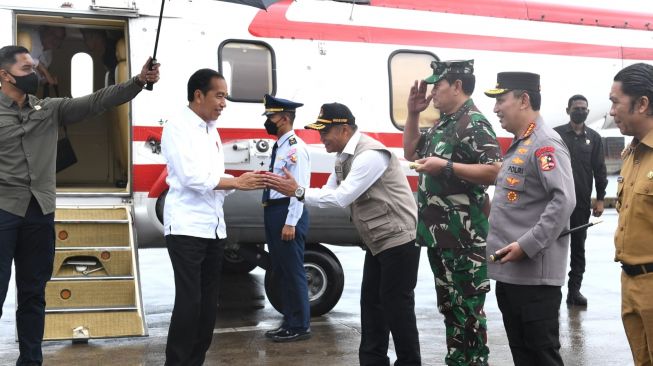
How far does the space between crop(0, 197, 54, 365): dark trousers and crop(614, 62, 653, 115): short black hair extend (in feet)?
11.0

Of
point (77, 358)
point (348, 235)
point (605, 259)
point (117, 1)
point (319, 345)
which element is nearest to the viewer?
point (77, 358)

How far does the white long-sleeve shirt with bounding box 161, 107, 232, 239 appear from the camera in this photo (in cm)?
513

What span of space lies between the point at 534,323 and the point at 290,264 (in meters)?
3.03

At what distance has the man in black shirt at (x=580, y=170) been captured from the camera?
8203mm

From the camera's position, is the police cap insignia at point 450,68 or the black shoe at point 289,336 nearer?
the police cap insignia at point 450,68

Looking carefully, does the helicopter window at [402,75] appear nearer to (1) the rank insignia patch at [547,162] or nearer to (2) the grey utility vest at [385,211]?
(2) the grey utility vest at [385,211]

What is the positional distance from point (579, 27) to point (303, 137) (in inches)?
130

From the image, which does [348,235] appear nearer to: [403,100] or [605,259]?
[403,100]

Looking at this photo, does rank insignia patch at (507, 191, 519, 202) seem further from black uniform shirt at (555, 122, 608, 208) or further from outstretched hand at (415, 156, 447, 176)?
black uniform shirt at (555, 122, 608, 208)

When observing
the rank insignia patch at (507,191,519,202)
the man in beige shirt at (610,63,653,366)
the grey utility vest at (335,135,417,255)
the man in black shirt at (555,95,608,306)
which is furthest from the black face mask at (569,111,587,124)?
the man in beige shirt at (610,63,653,366)

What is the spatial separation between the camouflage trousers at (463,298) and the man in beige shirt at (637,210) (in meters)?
1.34

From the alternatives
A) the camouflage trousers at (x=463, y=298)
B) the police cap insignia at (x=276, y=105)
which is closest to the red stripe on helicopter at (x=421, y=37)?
the police cap insignia at (x=276, y=105)

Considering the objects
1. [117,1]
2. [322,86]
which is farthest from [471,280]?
[117,1]

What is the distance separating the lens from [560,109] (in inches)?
→ 356
